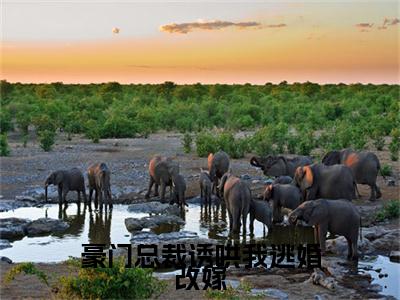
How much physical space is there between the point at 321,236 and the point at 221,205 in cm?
571

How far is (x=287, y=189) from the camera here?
14148mm

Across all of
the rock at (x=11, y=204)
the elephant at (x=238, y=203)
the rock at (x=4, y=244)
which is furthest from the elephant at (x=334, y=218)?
the rock at (x=11, y=204)

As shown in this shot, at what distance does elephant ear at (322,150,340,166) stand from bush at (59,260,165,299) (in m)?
10.5

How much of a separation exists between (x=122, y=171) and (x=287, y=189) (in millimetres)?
8598

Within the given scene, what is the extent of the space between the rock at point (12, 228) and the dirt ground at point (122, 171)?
2897mm

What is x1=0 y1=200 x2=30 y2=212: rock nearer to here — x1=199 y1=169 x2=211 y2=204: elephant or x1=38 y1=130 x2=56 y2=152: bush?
x1=199 y1=169 x2=211 y2=204: elephant

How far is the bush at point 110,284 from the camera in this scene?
7316 millimetres

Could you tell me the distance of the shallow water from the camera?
36.6ft

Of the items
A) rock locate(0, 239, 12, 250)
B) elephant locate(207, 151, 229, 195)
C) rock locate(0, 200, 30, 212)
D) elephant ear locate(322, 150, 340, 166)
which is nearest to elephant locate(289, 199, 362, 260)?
rock locate(0, 239, 12, 250)

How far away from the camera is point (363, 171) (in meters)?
16.6

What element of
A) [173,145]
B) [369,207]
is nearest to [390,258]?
[369,207]

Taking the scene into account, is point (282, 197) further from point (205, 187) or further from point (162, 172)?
point (162, 172)

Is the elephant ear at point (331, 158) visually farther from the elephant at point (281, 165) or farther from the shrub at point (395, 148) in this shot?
the shrub at point (395, 148)

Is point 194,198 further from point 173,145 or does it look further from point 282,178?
point 173,145
